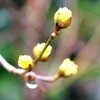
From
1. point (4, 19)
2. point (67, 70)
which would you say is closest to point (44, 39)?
point (4, 19)

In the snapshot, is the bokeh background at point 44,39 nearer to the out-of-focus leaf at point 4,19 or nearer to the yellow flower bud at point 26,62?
the out-of-focus leaf at point 4,19

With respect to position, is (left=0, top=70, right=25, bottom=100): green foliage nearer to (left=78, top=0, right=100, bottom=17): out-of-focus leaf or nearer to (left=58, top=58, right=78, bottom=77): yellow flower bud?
(left=78, top=0, right=100, bottom=17): out-of-focus leaf

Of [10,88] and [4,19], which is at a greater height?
[4,19]

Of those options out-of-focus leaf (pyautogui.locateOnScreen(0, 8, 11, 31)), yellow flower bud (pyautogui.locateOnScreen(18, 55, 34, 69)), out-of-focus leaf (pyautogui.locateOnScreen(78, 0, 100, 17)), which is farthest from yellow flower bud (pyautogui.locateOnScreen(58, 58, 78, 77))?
out-of-focus leaf (pyautogui.locateOnScreen(0, 8, 11, 31))

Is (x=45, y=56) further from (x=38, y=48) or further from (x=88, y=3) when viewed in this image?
(x=88, y=3)

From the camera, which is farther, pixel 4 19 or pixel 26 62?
pixel 4 19

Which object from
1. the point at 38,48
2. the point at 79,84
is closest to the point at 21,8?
the point at 79,84

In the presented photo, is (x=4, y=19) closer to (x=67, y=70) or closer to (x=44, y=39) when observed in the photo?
(x=44, y=39)

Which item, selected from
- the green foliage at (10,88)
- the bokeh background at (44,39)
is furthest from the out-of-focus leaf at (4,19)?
the green foliage at (10,88)
